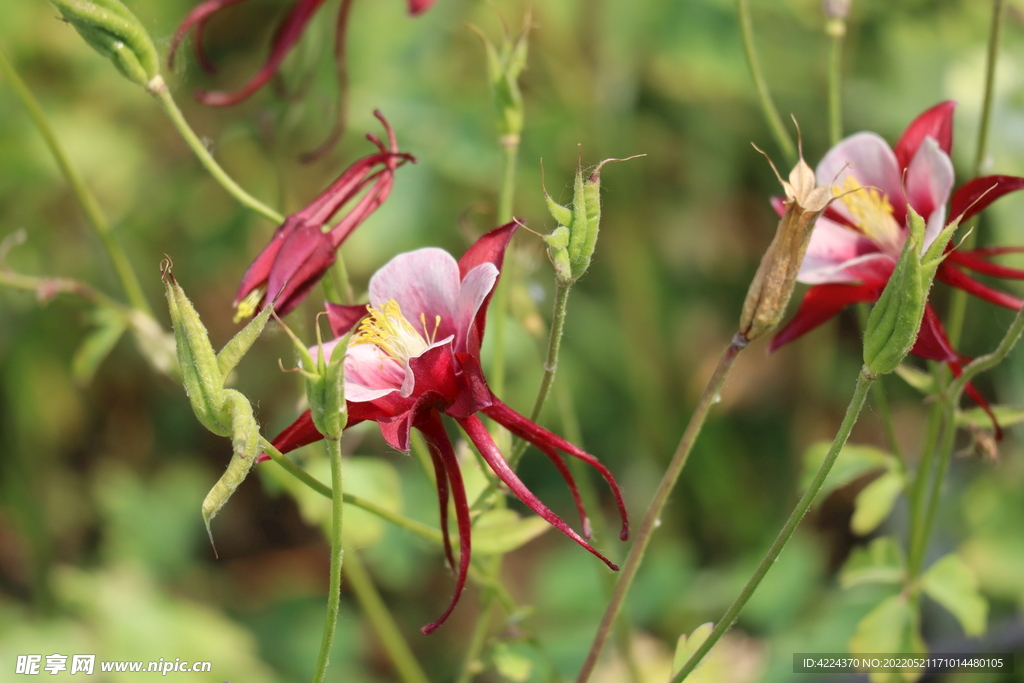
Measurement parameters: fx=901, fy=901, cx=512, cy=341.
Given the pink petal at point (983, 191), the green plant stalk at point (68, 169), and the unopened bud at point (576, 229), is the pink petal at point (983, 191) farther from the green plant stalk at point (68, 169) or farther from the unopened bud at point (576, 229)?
the green plant stalk at point (68, 169)

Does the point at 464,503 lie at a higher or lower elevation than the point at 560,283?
lower

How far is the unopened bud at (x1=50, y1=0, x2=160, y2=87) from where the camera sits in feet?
2.69

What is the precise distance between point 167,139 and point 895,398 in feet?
5.91

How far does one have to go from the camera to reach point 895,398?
1913 millimetres

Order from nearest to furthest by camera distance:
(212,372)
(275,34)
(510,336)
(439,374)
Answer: (212,372) → (439,374) → (275,34) → (510,336)

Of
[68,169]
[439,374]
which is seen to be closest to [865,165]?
[439,374]

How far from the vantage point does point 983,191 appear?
0.83 m

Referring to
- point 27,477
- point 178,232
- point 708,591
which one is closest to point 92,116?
point 178,232

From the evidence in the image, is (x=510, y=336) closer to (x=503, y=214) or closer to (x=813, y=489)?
(x=503, y=214)

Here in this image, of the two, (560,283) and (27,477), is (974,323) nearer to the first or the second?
(560,283)

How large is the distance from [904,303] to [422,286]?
1.36 feet

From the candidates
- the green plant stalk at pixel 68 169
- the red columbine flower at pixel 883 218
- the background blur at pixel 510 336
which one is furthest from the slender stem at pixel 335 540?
the background blur at pixel 510 336

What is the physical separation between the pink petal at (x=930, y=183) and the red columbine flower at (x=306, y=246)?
50 cm

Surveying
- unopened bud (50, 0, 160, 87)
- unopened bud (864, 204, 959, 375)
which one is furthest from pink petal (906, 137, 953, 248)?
unopened bud (50, 0, 160, 87)
